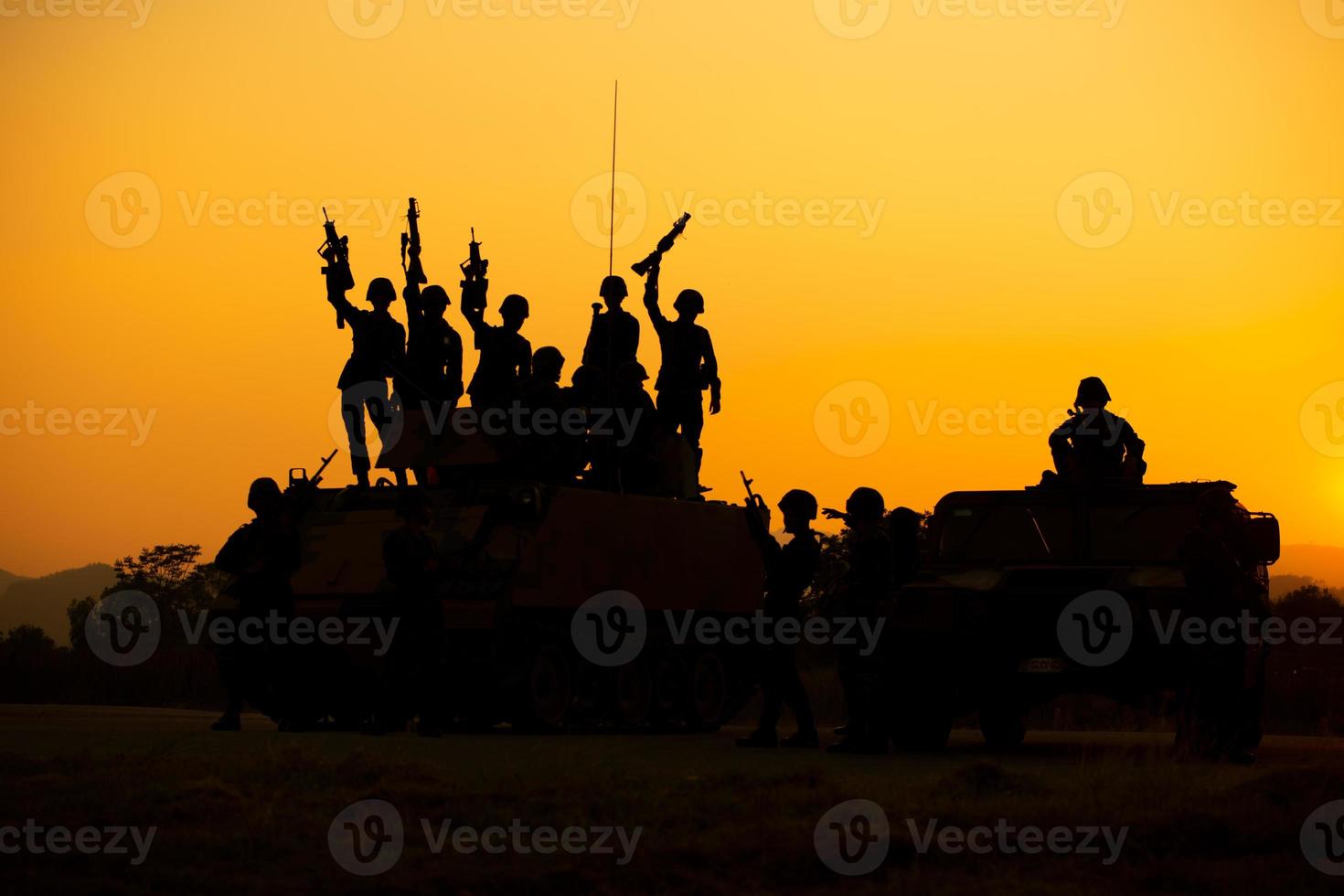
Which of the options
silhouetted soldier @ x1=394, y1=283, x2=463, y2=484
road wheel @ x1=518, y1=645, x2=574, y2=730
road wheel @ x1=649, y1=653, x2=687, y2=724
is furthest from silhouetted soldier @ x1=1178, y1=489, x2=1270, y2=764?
silhouetted soldier @ x1=394, y1=283, x2=463, y2=484

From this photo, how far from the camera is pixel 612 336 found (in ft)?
68.5

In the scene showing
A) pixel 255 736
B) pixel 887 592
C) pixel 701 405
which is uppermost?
pixel 701 405

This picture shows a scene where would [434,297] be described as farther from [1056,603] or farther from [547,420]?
[1056,603]

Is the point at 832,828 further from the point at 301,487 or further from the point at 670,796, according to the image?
the point at 301,487

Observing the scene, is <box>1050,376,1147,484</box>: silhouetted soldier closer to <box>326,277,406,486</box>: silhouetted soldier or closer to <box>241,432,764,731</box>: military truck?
<box>241,432,764,731</box>: military truck

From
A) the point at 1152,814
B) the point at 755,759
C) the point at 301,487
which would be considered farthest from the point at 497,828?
the point at 301,487

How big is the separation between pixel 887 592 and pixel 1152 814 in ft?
17.8

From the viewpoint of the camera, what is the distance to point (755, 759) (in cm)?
1446

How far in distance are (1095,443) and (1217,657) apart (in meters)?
3.01

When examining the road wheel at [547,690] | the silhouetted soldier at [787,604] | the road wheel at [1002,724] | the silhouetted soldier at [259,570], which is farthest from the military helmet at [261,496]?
the road wheel at [1002,724]

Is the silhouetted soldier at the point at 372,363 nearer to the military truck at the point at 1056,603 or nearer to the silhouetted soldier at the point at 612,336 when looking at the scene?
the silhouetted soldier at the point at 612,336

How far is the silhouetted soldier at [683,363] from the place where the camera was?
2111 centimetres

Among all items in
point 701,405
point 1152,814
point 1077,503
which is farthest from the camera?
point 701,405

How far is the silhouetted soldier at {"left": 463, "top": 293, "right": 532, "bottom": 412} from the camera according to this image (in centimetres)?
2056
